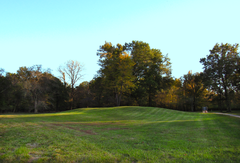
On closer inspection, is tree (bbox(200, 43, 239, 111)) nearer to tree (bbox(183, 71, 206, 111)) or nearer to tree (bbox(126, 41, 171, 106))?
tree (bbox(183, 71, 206, 111))

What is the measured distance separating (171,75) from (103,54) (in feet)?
65.0

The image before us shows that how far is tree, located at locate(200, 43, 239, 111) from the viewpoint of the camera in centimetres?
3006

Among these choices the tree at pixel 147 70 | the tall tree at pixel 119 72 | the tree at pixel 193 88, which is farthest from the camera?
the tree at pixel 193 88

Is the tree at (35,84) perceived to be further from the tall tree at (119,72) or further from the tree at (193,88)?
the tree at (193,88)

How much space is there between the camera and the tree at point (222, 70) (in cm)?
3006

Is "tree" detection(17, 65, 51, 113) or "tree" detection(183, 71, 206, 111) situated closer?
"tree" detection(17, 65, 51, 113)

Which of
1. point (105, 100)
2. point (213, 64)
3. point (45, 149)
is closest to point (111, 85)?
point (105, 100)

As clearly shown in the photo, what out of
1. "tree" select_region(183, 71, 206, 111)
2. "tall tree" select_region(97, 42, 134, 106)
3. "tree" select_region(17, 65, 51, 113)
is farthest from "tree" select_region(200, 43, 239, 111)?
"tree" select_region(17, 65, 51, 113)

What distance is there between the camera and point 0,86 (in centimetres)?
3384

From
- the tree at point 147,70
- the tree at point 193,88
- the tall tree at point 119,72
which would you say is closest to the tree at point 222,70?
the tree at point 193,88

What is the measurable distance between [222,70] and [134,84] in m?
19.5

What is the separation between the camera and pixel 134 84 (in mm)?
32219

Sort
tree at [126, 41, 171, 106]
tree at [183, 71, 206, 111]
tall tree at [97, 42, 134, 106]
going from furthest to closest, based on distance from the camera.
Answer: tree at [183, 71, 206, 111], tree at [126, 41, 171, 106], tall tree at [97, 42, 134, 106]

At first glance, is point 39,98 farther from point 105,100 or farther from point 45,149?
point 45,149
